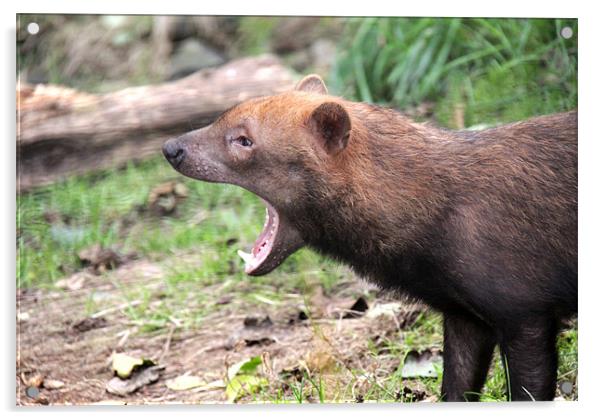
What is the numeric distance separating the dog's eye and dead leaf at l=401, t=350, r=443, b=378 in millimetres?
1310

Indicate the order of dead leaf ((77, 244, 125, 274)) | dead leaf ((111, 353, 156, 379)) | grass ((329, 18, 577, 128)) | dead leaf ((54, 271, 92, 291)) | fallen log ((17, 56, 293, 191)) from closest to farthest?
dead leaf ((111, 353, 156, 379)), grass ((329, 18, 577, 128)), dead leaf ((54, 271, 92, 291)), dead leaf ((77, 244, 125, 274)), fallen log ((17, 56, 293, 191))

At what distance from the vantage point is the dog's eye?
4324 mm

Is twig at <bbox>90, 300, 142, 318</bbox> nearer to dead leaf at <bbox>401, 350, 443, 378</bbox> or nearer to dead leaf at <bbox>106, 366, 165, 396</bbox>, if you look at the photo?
dead leaf at <bbox>106, 366, 165, 396</bbox>

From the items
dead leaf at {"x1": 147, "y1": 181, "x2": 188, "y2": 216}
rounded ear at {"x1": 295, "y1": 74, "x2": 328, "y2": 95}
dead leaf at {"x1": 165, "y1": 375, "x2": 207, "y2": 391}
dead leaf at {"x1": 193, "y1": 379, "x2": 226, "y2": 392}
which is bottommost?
dead leaf at {"x1": 193, "y1": 379, "x2": 226, "y2": 392}

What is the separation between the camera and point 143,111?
18.4 feet

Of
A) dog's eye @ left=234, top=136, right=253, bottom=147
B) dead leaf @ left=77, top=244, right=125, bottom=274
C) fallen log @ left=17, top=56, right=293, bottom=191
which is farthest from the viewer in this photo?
fallen log @ left=17, top=56, right=293, bottom=191

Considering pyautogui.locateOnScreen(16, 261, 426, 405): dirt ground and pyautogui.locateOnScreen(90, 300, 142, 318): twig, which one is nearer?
pyautogui.locateOnScreen(16, 261, 426, 405): dirt ground

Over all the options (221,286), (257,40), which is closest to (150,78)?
(257,40)

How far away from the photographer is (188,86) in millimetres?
5637

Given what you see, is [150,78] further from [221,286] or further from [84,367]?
[84,367]

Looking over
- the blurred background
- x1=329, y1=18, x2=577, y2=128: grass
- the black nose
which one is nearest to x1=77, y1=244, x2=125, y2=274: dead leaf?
the blurred background

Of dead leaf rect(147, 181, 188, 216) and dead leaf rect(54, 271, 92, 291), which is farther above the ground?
dead leaf rect(147, 181, 188, 216)

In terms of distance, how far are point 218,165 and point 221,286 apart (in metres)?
1.18

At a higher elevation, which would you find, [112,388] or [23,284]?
[23,284]
